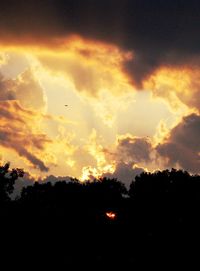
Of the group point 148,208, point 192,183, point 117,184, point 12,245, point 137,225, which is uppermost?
point 117,184

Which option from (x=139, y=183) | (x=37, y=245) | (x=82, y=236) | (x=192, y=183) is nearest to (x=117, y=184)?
(x=139, y=183)

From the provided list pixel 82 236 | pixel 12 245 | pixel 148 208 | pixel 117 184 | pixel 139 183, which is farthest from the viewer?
pixel 117 184

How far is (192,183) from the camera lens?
94.2 meters

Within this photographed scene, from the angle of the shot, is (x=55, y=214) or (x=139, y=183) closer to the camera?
(x=55, y=214)

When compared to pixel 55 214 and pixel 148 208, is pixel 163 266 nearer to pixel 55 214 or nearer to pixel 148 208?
pixel 55 214

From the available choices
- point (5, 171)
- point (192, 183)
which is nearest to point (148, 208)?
point (192, 183)

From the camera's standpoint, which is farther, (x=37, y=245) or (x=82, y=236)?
(x=82, y=236)

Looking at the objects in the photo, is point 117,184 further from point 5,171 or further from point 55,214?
point 55,214

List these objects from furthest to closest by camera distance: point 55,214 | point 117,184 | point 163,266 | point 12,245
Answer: point 117,184
point 55,214
point 163,266
point 12,245

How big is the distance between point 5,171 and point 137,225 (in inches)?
1159

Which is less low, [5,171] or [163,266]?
[5,171]

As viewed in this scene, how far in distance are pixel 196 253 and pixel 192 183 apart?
2980 centimetres

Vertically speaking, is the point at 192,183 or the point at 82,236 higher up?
the point at 192,183

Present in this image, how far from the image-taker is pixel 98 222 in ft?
255
